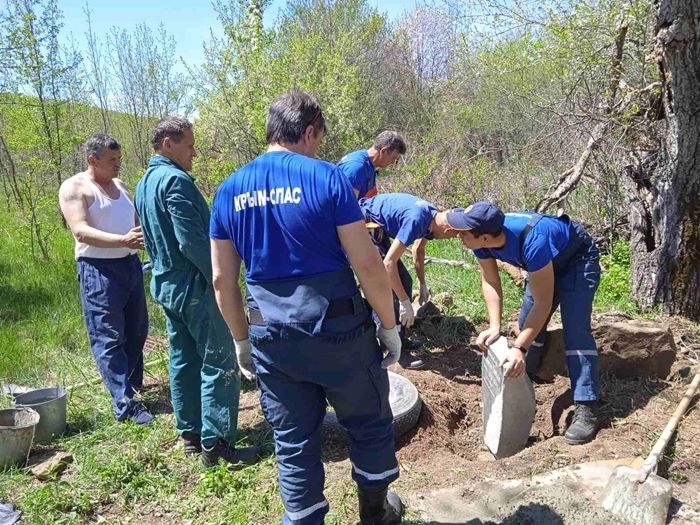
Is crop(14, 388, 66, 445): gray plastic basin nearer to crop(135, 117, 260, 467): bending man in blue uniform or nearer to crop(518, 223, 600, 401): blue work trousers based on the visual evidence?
crop(135, 117, 260, 467): bending man in blue uniform

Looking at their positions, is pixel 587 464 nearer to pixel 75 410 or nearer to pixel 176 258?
pixel 176 258

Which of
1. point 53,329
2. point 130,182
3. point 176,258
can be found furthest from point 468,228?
point 130,182

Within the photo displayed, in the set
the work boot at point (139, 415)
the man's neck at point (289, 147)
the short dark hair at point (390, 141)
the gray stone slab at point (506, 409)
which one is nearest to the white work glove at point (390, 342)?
the man's neck at point (289, 147)

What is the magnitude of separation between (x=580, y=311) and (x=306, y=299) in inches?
81.4

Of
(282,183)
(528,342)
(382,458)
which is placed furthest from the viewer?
(528,342)

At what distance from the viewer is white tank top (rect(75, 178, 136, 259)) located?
4.07m

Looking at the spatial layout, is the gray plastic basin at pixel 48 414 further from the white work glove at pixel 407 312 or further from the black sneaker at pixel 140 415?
Answer: the white work glove at pixel 407 312

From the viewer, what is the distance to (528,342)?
339 centimetres

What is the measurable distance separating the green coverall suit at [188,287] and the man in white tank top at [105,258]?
728 millimetres

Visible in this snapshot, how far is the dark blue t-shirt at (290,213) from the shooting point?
2205mm

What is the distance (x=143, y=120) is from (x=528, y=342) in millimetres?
16082

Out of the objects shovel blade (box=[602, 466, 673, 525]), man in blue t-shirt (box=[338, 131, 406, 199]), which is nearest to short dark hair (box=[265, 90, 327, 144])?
shovel blade (box=[602, 466, 673, 525])

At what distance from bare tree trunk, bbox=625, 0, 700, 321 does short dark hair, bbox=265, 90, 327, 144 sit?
12.4ft

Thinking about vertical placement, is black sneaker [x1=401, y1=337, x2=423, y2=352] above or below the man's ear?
below
